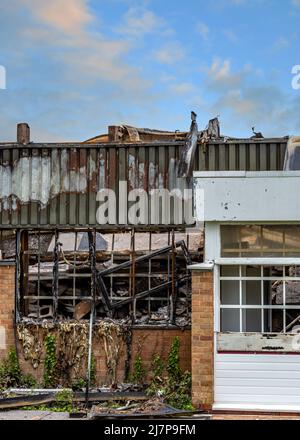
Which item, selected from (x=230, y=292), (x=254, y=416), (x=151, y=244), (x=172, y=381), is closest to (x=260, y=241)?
(x=230, y=292)

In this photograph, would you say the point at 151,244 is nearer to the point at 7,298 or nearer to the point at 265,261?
the point at 7,298

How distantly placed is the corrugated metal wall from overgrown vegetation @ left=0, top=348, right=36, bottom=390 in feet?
8.49

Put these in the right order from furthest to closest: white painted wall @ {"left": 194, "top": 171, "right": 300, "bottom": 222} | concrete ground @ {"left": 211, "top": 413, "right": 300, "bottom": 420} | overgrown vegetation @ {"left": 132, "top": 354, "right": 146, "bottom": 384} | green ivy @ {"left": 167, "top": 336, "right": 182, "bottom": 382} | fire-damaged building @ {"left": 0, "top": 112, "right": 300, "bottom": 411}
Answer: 1. overgrown vegetation @ {"left": 132, "top": 354, "right": 146, "bottom": 384}
2. green ivy @ {"left": 167, "top": 336, "right": 182, "bottom": 382}
3. fire-damaged building @ {"left": 0, "top": 112, "right": 300, "bottom": 411}
4. white painted wall @ {"left": 194, "top": 171, "right": 300, "bottom": 222}
5. concrete ground @ {"left": 211, "top": 413, "right": 300, "bottom": 420}

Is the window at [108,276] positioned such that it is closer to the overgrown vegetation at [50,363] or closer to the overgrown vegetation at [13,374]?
the overgrown vegetation at [50,363]

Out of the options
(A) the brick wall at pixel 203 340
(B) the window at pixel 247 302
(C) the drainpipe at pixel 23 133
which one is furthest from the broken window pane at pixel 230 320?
(C) the drainpipe at pixel 23 133

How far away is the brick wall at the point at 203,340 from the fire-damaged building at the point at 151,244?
0.02 metres

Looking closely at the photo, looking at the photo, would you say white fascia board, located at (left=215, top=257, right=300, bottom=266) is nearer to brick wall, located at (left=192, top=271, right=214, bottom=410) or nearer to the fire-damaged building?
the fire-damaged building

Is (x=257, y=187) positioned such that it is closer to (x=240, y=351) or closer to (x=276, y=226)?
(x=276, y=226)

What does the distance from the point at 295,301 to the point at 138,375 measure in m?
3.30

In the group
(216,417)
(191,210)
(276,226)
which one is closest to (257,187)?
(276,226)

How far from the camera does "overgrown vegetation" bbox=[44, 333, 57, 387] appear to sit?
13.8m

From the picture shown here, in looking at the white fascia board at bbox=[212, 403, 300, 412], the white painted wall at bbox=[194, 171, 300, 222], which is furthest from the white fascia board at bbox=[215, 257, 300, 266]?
the white fascia board at bbox=[212, 403, 300, 412]

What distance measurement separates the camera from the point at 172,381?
528 inches

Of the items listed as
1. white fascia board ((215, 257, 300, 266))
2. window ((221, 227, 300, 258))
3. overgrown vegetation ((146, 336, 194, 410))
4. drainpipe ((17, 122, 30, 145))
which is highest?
drainpipe ((17, 122, 30, 145))
